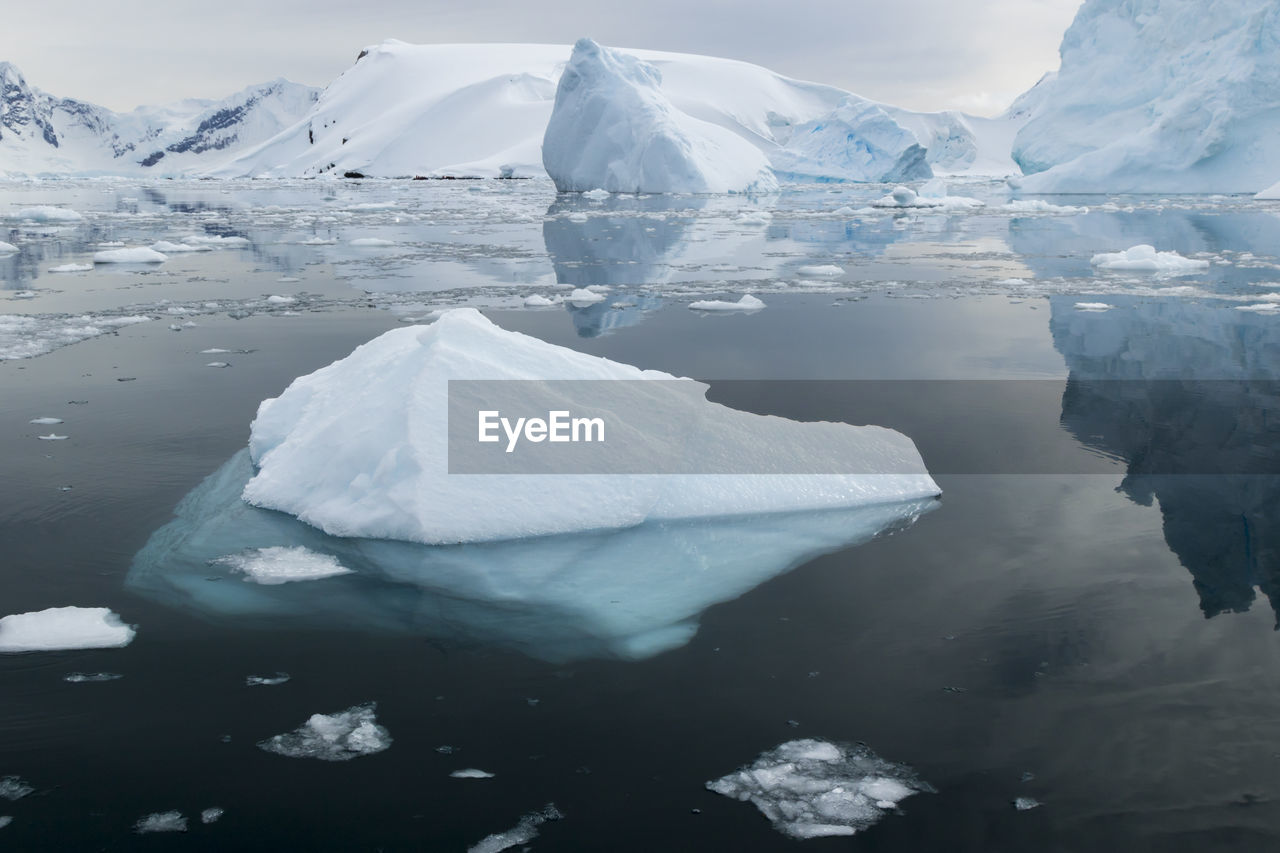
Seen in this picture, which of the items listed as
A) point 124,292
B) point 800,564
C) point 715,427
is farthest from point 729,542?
point 124,292

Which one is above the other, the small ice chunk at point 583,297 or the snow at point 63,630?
the small ice chunk at point 583,297

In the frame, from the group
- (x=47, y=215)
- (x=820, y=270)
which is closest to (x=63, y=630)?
(x=820, y=270)

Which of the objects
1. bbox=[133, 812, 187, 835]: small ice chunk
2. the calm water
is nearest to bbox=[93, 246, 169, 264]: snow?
the calm water

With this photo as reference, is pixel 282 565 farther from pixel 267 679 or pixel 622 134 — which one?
pixel 622 134

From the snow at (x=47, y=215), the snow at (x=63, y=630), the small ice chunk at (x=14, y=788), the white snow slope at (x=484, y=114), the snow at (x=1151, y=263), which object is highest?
the white snow slope at (x=484, y=114)

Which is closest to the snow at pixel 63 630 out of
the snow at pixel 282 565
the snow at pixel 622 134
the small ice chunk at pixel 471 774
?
the snow at pixel 282 565

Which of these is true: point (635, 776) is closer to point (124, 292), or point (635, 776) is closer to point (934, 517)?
point (934, 517)

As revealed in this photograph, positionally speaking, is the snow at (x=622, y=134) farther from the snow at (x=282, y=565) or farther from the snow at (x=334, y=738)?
the snow at (x=334, y=738)
